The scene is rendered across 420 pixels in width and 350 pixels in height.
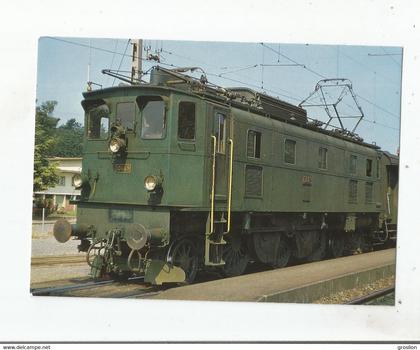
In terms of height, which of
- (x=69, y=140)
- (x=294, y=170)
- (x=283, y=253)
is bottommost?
(x=283, y=253)

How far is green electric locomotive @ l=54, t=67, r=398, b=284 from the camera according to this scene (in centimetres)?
548

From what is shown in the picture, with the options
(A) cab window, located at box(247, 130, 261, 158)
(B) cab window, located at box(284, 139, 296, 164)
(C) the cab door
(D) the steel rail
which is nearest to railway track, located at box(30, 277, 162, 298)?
(D) the steel rail

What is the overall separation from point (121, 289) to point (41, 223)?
1.24 m

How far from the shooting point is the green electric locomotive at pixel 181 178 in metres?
5.48

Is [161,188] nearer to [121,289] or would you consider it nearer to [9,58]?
[121,289]

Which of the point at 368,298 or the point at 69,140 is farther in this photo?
the point at 69,140

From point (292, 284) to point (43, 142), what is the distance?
2.55m

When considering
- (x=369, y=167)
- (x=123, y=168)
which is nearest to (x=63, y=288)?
(x=123, y=168)

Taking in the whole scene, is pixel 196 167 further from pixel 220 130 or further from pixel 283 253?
pixel 283 253

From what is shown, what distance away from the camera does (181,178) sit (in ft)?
18.1

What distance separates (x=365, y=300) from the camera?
482 cm

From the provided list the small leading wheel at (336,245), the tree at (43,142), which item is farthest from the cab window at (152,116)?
the small leading wheel at (336,245)

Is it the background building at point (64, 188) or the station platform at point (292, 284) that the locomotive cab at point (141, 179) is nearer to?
the background building at point (64, 188)

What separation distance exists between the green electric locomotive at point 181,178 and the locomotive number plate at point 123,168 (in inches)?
0.4
